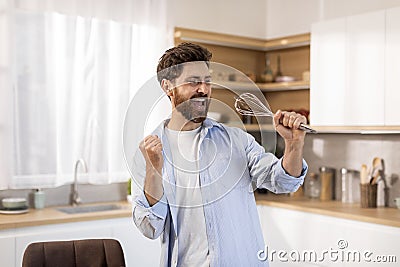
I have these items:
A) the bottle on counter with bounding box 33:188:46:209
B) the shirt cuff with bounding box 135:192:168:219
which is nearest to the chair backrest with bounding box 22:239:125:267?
the shirt cuff with bounding box 135:192:168:219

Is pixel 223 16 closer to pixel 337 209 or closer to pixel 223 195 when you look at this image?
pixel 337 209

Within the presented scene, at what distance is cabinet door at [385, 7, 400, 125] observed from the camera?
11.7 ft

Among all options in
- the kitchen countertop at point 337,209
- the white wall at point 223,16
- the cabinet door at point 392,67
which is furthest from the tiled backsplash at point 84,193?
the cabinet door at point 392,67

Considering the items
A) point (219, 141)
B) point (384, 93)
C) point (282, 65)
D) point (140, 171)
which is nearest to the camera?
point (140, 171)

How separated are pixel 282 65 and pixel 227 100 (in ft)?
9.90

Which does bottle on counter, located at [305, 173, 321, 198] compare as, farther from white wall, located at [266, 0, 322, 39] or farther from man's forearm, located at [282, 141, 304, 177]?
man's forearm, located at [282, 141, 304, 177]

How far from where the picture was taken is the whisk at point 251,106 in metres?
1.78

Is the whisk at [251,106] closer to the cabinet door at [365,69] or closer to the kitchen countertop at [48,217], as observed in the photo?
the kitchen countertop at [48,217]

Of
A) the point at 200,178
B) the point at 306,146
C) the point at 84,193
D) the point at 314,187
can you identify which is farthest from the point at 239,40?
the point at 200,178

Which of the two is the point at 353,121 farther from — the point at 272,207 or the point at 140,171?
the point at 140,171

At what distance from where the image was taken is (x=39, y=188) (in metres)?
3.72

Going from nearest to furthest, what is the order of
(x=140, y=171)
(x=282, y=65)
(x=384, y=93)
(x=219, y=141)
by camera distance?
1. (x=140, y=171)
2. (x=219, y=141)
3. (x=384, y=93)
4. (x=282, y=65)

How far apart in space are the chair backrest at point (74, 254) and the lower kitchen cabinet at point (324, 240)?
1572mm

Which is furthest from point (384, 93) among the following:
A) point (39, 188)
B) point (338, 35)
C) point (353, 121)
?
point (39, 188)
